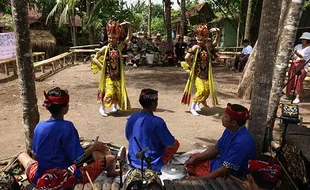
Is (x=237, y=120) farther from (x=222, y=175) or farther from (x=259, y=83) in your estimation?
(x=259, y=83)

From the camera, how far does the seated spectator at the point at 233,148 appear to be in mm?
3092

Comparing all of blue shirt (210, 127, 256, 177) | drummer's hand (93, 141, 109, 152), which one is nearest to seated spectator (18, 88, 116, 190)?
drummer's hand (93, 141, 109, 152)

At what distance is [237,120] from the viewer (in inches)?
127

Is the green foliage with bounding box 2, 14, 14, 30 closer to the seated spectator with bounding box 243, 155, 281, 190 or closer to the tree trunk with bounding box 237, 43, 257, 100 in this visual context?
the tree trunk with bounding box 237, 43, 257, 100

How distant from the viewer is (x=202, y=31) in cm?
637

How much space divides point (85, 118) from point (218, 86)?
516cm

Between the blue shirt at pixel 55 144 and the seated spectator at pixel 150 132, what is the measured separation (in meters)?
0.75

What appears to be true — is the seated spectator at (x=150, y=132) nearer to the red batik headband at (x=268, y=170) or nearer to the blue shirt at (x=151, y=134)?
the blue shirt at (x=151, y=134)

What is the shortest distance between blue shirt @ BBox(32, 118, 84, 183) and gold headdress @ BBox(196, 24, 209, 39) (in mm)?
4191

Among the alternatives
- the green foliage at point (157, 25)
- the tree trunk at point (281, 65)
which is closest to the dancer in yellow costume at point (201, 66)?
the tree trunk at point (281, 65)

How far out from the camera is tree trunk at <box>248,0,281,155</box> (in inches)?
144

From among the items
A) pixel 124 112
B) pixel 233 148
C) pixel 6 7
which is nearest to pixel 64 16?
pixel 6 7

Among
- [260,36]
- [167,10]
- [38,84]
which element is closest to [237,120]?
[260,36]

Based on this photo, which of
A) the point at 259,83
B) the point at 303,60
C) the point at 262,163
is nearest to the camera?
the point at 262,163
